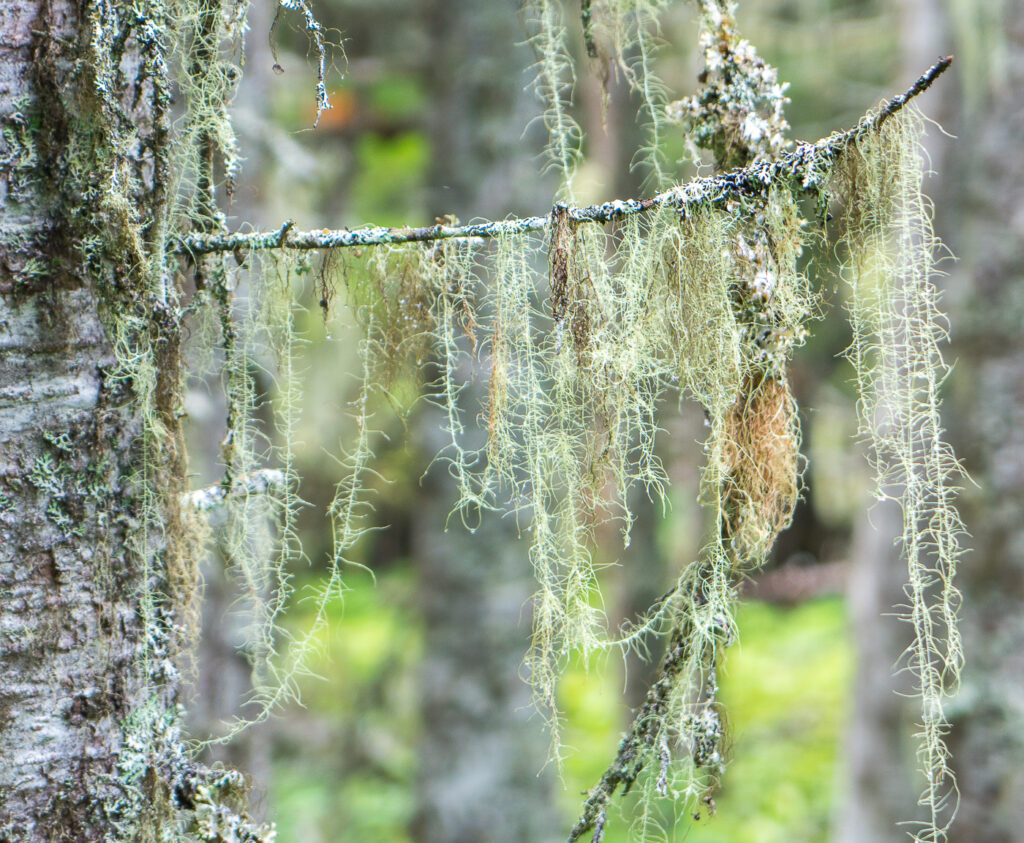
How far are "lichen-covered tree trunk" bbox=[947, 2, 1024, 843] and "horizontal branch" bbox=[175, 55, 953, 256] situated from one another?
195 cm

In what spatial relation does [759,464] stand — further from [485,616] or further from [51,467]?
[485,616]

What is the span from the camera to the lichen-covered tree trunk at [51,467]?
0.84m

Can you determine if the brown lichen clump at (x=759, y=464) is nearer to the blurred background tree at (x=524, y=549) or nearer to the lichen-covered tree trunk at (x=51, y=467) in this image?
the blurred background tree at (x=524, y=549)

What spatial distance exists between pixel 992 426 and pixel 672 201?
2.07 meters

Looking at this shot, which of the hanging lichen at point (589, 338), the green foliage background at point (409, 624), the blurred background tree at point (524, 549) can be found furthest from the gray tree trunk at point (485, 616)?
the hanging lichen at point (589, 338)

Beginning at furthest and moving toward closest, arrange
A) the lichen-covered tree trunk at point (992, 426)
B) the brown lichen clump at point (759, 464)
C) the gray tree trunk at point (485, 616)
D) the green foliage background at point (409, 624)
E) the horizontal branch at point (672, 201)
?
the green foliage background at point (409, 624), the gray tree trunk at point (485, 616), the lichen-covered tree trunk at point (992, 426), the brown lichen clump at point (759, 464), the horizontal branch at point (672, 201)

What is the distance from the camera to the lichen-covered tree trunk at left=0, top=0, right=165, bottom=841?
2.75ft

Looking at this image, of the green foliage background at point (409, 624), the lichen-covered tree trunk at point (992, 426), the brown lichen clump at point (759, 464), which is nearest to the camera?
the brown lichen clump at point (759, 464)

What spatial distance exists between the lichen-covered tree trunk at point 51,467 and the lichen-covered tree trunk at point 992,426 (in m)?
2.38

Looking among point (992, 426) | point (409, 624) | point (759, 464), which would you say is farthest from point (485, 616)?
point (759, 464)

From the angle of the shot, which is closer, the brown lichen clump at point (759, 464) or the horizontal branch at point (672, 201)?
the horizontal branch at point (672, 201)

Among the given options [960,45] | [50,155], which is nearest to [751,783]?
[960,45]

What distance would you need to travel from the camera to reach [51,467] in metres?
0.86

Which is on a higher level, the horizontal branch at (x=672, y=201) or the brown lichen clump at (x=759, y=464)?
the horizontal branch at (x=672, y=201)
